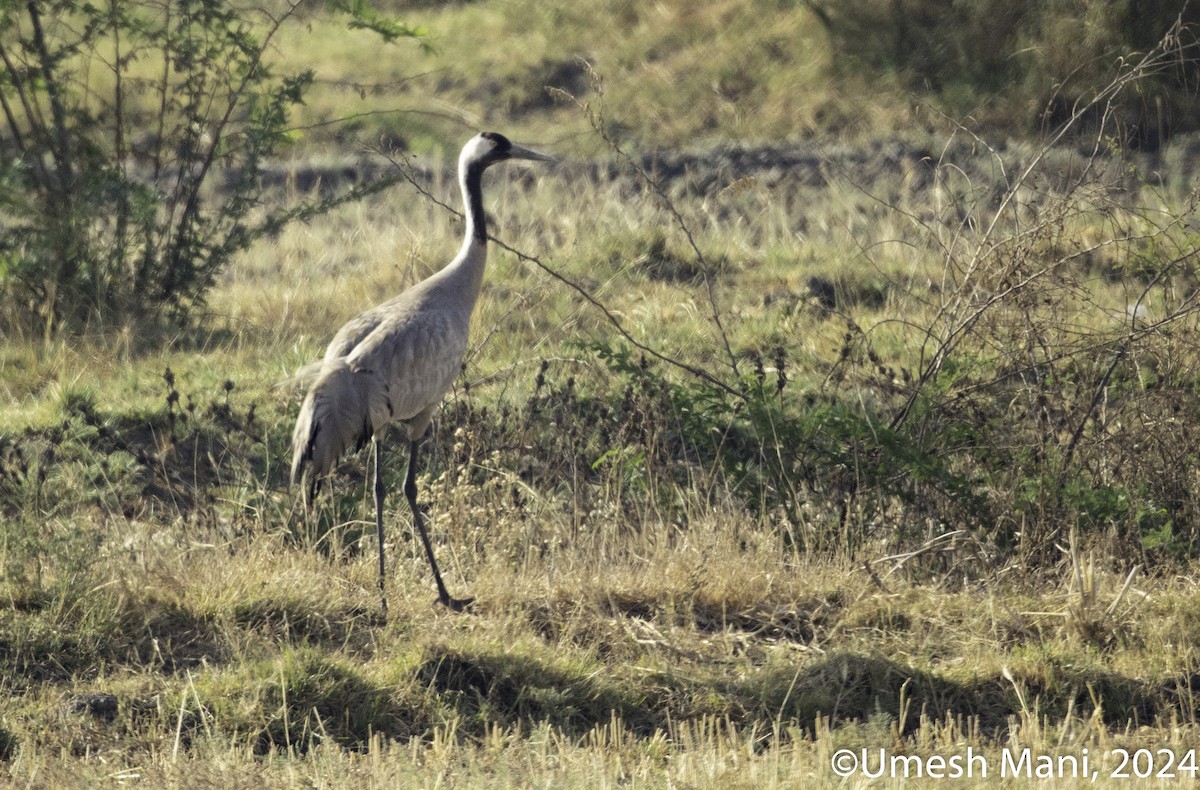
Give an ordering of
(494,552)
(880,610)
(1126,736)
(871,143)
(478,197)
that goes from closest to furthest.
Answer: (1126,736)
(880,610)
(494,552)
(478,197)
(871,143)

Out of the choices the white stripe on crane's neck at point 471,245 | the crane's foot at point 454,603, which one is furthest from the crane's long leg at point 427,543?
the white stripe on crane's neck at point 471,245

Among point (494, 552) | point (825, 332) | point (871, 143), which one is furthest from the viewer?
point (871, 143)

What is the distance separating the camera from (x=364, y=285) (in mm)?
10133

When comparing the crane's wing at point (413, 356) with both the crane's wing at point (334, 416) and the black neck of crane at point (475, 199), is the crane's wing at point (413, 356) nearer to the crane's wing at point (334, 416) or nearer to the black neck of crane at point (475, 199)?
the crane's wing at point (334, 416)

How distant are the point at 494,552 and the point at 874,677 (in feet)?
5.87

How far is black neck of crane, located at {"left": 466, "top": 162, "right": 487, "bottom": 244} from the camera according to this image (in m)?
7.14

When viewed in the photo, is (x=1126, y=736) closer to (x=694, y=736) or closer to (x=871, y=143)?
(x=694, y=736)

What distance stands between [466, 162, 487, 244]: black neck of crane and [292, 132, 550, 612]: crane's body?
12mm

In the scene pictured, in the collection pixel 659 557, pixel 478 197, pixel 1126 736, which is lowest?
pixel 1126 736

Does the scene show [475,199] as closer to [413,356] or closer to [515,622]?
[413,356]

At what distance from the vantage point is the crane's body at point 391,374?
20.2 ft

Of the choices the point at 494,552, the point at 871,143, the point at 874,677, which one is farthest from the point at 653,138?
the point at 874,677

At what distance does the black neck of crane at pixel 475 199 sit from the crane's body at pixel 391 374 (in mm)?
12

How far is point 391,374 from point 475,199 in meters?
A: 1.23
